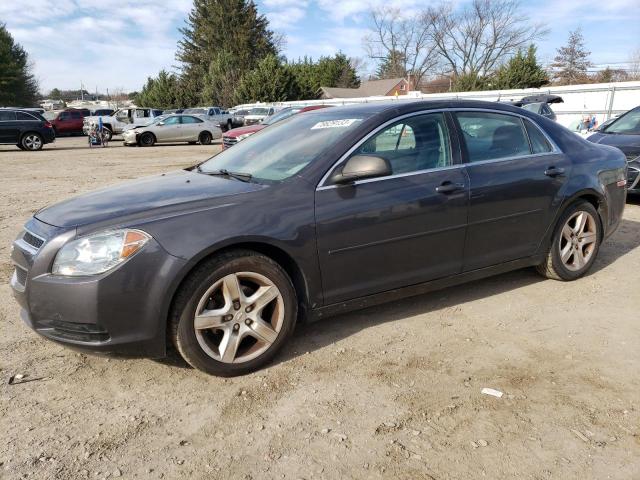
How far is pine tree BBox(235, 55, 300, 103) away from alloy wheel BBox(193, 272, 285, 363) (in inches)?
1911

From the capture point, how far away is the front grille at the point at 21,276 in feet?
9.80

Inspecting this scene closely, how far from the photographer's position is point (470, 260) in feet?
13.1

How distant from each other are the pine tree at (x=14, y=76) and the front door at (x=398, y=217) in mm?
60464

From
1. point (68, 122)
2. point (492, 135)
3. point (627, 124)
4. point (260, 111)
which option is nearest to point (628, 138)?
point (627, 124)

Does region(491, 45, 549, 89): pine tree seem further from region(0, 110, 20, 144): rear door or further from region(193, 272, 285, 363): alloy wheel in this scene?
region(193, 272, 285, 363): alloy wheel

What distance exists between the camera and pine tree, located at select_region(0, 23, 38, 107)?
175 ft

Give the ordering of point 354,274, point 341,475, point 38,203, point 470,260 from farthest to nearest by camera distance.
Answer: point 38,203 → point 470,260 → point 354,274 → point 341,475

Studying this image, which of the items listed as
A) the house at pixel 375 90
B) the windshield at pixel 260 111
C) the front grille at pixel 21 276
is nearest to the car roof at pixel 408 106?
the front grille at pixel 21 276

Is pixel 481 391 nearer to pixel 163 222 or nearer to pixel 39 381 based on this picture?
pixel 163 222

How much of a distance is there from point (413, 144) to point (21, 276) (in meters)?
2.66

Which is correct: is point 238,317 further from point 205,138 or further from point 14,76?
point 14,76

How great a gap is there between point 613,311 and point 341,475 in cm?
286

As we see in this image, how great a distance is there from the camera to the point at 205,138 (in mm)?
26516

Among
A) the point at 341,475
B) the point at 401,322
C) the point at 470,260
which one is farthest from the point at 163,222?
the point at 470,260
